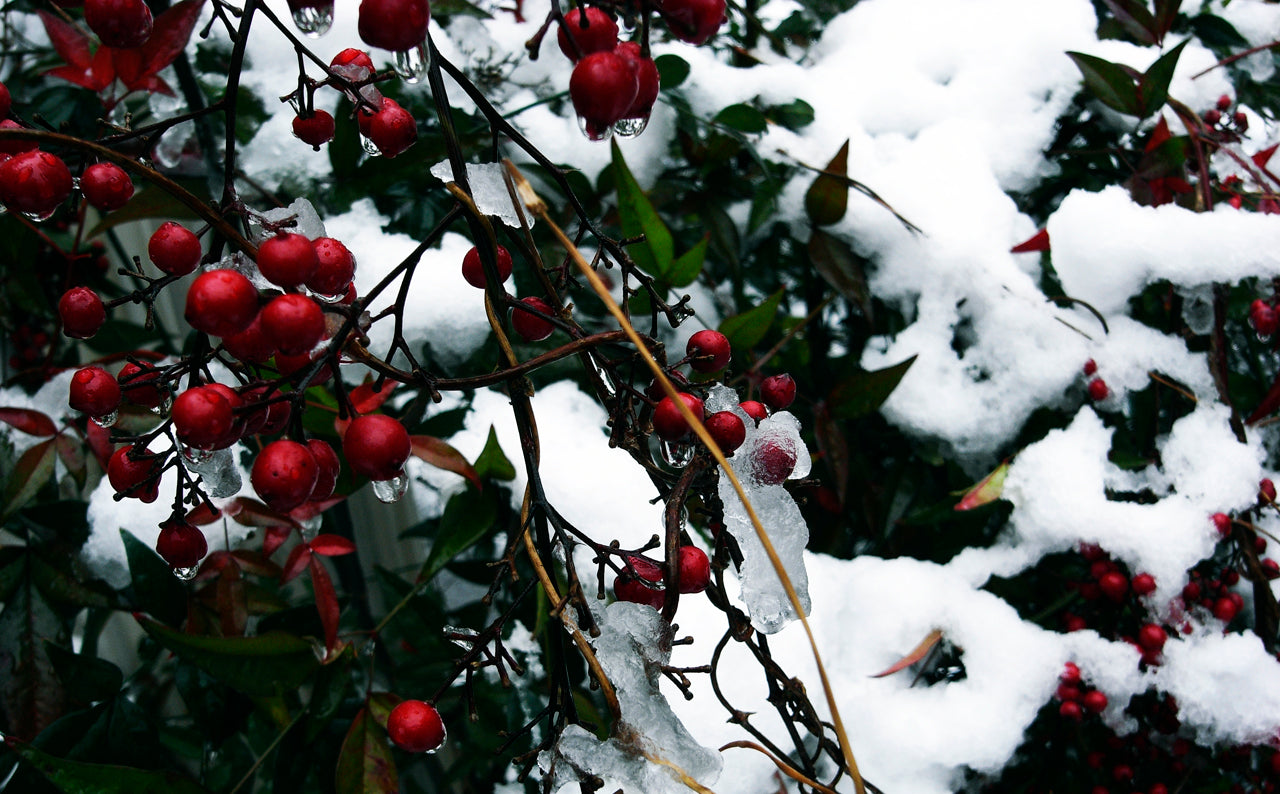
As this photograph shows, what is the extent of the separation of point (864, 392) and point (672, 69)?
0.39 metres

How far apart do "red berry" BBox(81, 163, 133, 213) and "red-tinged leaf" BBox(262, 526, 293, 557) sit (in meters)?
0.34

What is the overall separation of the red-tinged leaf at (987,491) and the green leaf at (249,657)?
1.82ft

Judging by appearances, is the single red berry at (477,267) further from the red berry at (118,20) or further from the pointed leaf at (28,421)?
the pointed leaf at (28,421)

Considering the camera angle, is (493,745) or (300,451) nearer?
(300,451)

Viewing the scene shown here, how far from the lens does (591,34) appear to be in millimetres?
365

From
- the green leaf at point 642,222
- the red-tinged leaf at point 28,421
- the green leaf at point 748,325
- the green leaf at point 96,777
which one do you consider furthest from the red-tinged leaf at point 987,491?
the red-tinged leaf at point 28,421

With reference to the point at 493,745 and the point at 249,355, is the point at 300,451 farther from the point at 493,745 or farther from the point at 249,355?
the point at 493,745

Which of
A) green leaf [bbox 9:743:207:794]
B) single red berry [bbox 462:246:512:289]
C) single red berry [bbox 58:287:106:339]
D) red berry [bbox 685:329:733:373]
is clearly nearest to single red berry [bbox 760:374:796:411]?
red berry [bbox 685:329:733:373]

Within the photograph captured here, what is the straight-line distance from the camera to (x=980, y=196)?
0.95 meters

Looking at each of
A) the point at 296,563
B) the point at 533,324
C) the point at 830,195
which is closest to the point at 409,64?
the point at 533,324

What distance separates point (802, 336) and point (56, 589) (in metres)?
0.79

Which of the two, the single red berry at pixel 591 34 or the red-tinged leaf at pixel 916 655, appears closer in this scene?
the single red berry at pixel 591 34

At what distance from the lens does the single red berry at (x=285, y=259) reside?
368 mm

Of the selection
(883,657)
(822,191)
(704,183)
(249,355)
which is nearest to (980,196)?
(822,191)
